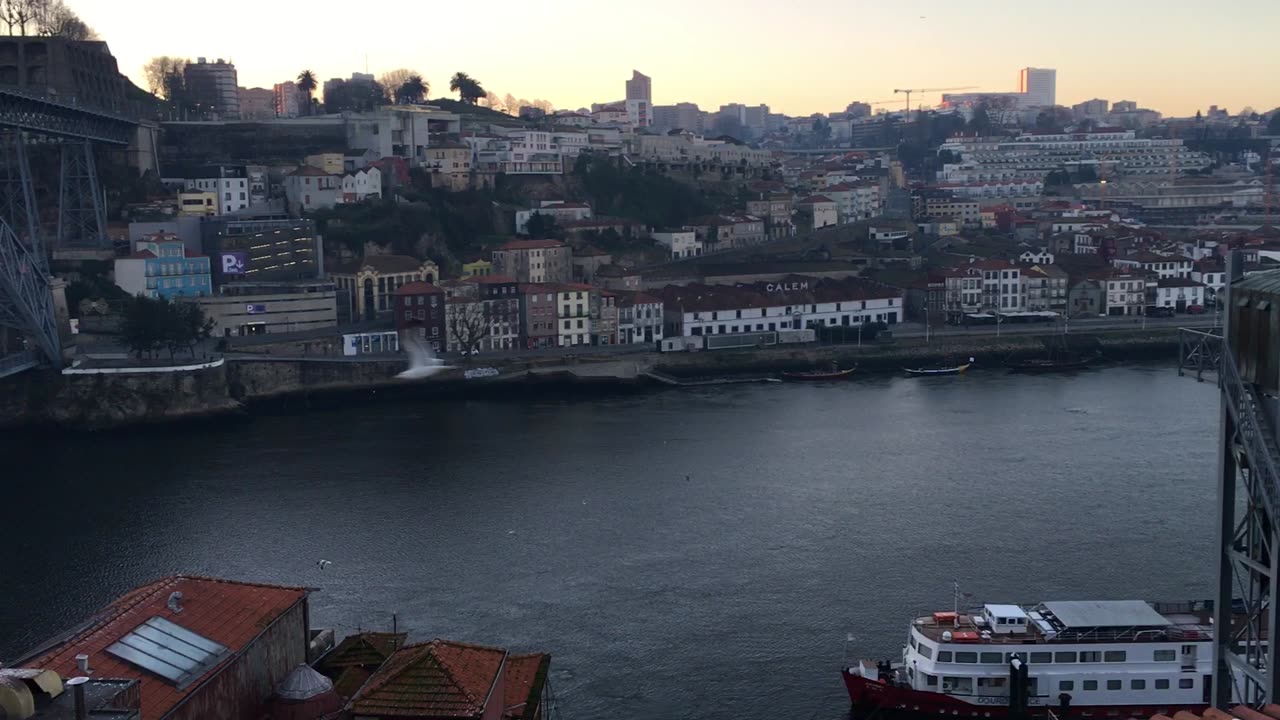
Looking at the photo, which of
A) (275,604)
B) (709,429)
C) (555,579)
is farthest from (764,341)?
(275,604)

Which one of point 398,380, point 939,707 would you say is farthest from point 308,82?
point 939,707

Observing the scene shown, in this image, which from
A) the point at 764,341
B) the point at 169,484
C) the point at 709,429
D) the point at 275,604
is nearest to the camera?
the point at 275,604

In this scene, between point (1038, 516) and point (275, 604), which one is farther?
point (1038, 516)

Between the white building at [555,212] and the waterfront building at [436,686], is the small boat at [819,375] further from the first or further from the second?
the waterfront building at [436,686]

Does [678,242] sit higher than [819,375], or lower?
higher

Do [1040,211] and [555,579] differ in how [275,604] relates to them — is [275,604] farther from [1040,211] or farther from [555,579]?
[1040,211]

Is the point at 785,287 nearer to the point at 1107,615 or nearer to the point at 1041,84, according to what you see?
the point at 1107,615
